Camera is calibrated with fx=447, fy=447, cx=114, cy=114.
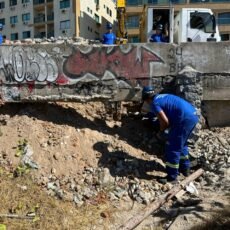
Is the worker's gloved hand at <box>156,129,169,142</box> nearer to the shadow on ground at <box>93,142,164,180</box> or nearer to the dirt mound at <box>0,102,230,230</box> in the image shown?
the dirt mound at <box>0,102,230,230</box>

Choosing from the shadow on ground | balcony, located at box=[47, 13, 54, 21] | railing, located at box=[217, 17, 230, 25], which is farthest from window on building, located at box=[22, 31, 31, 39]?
the shadow on ground

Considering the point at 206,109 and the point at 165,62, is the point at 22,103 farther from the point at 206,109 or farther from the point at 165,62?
the point at 206,109

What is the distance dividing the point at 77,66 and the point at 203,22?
6.90 metres

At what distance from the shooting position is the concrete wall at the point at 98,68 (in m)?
9.35

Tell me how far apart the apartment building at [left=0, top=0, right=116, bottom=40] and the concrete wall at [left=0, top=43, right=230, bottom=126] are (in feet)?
128

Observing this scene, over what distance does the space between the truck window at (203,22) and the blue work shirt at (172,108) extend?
7701mm

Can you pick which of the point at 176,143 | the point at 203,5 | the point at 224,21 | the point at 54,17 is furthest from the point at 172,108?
the point at 54,17

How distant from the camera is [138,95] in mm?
9578

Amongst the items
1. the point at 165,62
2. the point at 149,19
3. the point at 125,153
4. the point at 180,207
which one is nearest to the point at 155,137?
the point at 125,153

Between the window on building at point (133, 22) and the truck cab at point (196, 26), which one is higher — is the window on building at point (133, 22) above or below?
above

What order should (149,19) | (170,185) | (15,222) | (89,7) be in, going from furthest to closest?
(89,7), (149,19), (170,185), (15,222)

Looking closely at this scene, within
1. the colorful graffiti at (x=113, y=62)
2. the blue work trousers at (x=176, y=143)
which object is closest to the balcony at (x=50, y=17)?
the colorful graffiti at (x=113, y=62)

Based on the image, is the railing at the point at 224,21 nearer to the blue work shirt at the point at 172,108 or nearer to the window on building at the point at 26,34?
the window on building at the point at 26,34

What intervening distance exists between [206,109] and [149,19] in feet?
22.3
